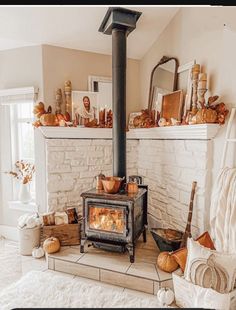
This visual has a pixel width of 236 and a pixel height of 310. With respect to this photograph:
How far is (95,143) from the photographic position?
3254 millimetres

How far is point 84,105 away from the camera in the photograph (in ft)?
10.5

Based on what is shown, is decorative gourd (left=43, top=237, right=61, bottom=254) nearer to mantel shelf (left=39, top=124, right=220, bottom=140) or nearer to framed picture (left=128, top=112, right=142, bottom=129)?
mantel shelf (left=39, top=124, right=220, bottom=140)

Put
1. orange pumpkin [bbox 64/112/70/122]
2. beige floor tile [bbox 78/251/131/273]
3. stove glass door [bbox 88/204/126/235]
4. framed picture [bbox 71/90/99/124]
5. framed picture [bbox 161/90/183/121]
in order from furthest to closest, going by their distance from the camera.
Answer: framed picture [bbox 71/90/99/124] < orange pumpkin [bbox 64/112/70/122] < framed picture [bbox 161/90/183/121] < stove glass door [bbox 88/204/126/235] < beige floor tile [bbox 78/251/131/273]

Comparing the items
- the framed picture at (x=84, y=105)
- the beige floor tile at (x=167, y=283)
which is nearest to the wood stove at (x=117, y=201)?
the beige floor tile at (x=167, y=283)

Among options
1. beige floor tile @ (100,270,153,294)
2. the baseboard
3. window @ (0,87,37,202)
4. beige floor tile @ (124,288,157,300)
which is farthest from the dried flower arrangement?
beige floor tile @ (124,288,157,300)

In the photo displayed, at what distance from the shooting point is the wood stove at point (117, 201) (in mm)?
2350

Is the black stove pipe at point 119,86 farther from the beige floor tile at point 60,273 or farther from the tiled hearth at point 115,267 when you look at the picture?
the beige floor tile at point 60,273

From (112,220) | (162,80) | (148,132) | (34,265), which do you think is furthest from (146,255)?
(162,80)

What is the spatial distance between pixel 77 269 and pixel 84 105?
1.98m

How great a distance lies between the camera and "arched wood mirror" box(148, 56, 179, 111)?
9.29 ft

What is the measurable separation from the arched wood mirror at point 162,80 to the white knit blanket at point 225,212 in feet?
4.23

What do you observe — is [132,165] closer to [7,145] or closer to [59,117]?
[59,117]

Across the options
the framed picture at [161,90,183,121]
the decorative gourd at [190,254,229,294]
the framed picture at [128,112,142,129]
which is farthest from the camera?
the framed picture at [128,112,142,129]

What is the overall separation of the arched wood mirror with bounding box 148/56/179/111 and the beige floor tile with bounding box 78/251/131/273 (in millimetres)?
1808
